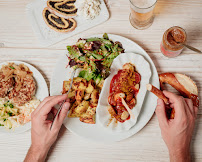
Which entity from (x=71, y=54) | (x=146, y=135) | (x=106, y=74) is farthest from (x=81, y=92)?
(x=146, y=135)

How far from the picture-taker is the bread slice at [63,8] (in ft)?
7.45

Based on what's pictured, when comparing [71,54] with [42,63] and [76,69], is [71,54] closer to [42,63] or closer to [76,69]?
[76,69]

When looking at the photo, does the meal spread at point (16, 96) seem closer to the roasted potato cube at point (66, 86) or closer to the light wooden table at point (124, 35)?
the light wooden table at point (124, 35)

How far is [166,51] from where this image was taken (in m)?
2.07

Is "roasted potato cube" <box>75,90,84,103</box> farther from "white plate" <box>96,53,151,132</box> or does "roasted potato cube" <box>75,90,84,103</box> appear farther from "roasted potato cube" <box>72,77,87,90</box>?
"white plate" <box>96,53,151,132</box>

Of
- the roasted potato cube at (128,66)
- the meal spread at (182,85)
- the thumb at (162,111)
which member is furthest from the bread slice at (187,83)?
the roasted potato cube at (128,66)

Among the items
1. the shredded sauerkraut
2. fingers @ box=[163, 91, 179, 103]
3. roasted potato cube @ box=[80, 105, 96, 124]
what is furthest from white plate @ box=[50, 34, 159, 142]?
the shredded sauerkraut

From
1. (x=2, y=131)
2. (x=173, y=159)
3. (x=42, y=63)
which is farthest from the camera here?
(x=42, y=63)

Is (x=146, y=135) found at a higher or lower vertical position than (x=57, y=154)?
higher

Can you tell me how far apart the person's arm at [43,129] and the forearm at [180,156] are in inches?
42.3

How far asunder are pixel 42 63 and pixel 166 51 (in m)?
1.34

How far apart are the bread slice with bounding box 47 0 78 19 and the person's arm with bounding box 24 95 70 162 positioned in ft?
3.16

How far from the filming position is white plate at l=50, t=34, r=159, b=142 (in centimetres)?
195

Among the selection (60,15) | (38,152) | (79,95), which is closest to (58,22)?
(60,15)
